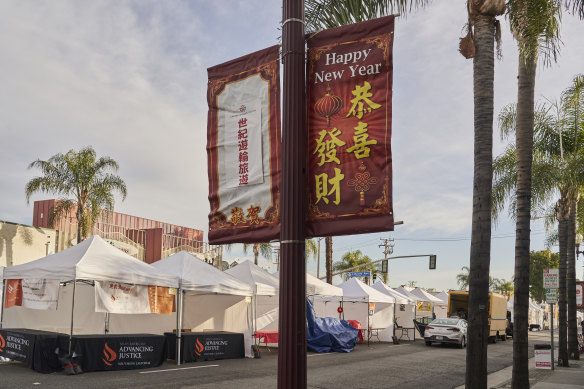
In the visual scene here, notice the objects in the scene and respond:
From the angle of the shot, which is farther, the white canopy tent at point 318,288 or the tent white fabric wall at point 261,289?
the white canopy tent at point 318,288

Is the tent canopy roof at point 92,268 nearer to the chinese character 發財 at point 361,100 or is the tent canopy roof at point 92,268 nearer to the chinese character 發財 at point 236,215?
the chinese character 發財 at point 236,215

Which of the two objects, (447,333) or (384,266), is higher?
(384,266)

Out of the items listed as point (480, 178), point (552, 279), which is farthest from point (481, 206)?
point (552, 279)

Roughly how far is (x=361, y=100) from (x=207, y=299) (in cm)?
1764

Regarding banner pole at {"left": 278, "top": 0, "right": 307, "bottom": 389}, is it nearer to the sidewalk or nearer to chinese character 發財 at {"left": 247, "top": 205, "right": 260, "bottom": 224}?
chinese character 發財 at {"left": 247, "top": 205, "right": 260, "bottom": 224}

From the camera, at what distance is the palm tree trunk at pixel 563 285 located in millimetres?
A: 18984

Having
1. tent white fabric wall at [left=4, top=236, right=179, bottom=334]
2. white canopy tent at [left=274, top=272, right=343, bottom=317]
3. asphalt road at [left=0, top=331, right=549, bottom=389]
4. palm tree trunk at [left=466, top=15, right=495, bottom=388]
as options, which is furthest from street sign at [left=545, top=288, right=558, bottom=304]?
tent white fabric wall at [left=4, top=236, right=179, bottom=334]

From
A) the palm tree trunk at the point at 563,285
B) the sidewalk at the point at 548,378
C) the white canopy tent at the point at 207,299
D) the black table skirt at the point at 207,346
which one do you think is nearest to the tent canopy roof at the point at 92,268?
the white canopy tent at the point at 207,299

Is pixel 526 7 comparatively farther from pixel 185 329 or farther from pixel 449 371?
pixel 185 329

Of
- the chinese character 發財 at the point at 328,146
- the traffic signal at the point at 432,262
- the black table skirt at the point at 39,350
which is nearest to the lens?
the chinese character 發財 at the point at 328,146

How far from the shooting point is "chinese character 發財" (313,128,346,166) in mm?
3918

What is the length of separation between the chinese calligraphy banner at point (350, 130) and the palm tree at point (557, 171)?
15.0 meters

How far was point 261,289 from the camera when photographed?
19734 millimetres

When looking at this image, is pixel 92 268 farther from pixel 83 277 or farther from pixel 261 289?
pixel 261 289
